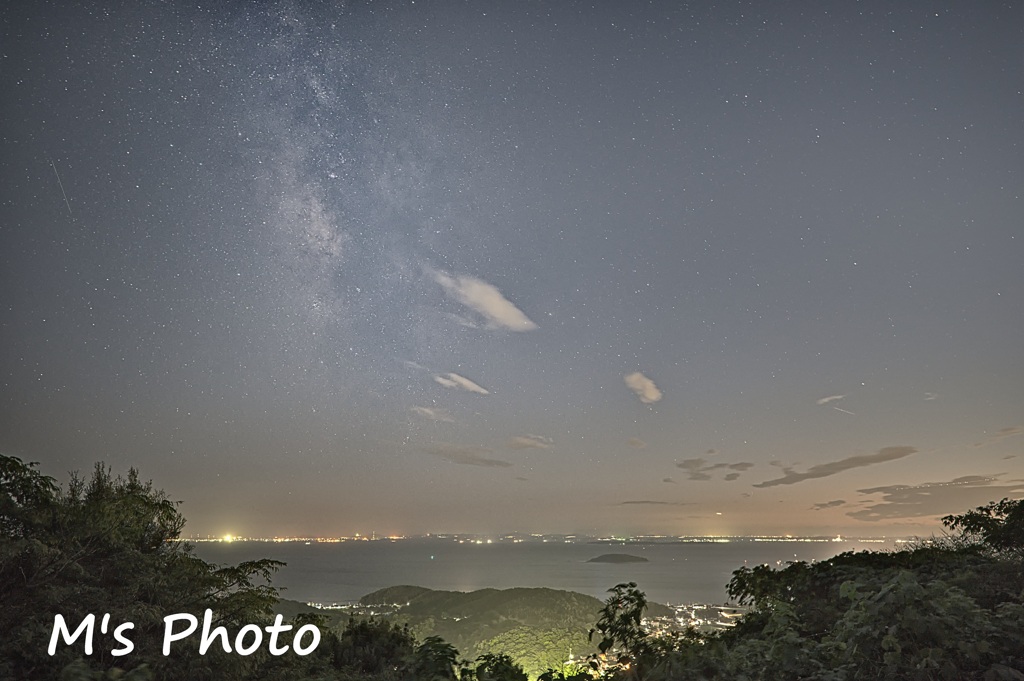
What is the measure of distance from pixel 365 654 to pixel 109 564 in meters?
3.26

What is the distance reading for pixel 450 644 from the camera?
7137 millimetres

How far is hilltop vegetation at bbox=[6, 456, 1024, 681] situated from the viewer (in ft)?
16.5

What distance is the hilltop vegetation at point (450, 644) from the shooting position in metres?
5.04

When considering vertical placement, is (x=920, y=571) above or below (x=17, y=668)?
above

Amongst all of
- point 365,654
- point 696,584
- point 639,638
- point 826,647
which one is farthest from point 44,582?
point 696,584

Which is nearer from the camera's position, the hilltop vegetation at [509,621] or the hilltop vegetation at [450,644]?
the hilltop vegetation at [450,644]

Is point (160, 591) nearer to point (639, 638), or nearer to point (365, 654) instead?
point (365, 654)

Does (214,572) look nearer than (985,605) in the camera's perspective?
No

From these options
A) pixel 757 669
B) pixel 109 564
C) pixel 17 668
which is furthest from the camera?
pixel 109 564

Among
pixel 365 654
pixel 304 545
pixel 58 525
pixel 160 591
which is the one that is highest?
pixel 58 525

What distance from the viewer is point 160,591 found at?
256 inches

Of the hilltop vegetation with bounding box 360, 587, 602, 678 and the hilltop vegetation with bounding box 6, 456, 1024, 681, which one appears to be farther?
the hilltop vegetation with bounding box 360, 587, 602, 678

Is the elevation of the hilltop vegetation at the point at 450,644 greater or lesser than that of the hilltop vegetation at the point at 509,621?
greater

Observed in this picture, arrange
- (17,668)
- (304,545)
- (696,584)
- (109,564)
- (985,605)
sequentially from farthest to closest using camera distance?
(304,545), (696,584), (109,564), (985,605), (17,668)
